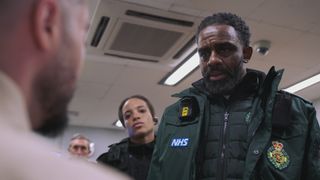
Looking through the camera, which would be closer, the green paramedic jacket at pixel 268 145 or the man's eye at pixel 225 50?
the green paramedic jacket at pixel 268 145

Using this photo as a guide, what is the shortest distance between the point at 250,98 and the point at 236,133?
17 cm

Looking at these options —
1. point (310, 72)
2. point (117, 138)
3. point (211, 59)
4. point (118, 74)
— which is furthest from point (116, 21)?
point (117, 138)

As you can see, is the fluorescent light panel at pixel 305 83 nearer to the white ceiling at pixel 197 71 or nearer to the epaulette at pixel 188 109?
the white ceiling at pixel 197 71

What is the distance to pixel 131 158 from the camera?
7.93ft

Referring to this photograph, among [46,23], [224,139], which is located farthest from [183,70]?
[46,23]

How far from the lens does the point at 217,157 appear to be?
144cm

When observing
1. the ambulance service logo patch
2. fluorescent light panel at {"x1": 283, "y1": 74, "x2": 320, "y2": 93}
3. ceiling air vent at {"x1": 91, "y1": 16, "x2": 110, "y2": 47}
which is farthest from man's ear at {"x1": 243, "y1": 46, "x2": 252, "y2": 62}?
fluorescent light panel at {"x1": 283, "y1": 74, "x2": 320, "y2": 93}

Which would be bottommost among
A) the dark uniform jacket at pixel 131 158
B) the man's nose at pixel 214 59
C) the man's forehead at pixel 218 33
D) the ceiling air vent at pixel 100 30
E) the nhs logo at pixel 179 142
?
the nhs logo at pixel 179 142

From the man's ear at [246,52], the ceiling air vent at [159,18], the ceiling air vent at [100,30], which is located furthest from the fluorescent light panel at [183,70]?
the man's ear at [246,52]

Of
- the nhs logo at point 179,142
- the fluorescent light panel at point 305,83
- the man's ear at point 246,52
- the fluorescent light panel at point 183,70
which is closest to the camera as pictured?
the nhs logo at point 179,142

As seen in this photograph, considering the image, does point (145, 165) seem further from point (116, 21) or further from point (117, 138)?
point (117, 138)

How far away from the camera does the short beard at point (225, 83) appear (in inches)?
61.6

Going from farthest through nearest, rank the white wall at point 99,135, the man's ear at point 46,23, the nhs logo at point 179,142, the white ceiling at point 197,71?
the white wall at point 99,135 → the white ceiling at point 197,71 → the nhs logo at point 179,142 → the man's ear at point 46,23

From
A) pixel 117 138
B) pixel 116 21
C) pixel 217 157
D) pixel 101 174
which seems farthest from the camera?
pixel 117 138
